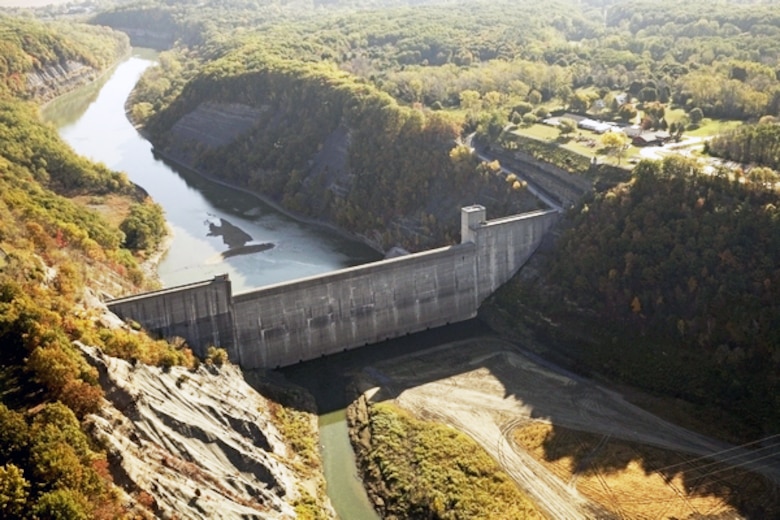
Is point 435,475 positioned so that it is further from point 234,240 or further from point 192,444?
point 234,240

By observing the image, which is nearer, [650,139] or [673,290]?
[673,290]

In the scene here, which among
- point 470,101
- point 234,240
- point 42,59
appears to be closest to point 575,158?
point 470,101

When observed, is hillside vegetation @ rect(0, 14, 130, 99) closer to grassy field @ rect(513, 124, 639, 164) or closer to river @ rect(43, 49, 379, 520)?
river @ rect(43, 49, 379, 520)

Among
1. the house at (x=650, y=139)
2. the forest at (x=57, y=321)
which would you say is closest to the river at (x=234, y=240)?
the forest at (x=57, y=321)

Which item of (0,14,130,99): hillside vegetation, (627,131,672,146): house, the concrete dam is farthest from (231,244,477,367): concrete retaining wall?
(0,14,130,99): hillside vegetation

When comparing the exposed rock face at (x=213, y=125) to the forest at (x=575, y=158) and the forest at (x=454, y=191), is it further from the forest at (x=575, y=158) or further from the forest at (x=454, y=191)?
the forest at (x=575, y=158)

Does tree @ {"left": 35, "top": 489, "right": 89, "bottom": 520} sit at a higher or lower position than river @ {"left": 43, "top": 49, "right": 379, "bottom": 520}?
higher
